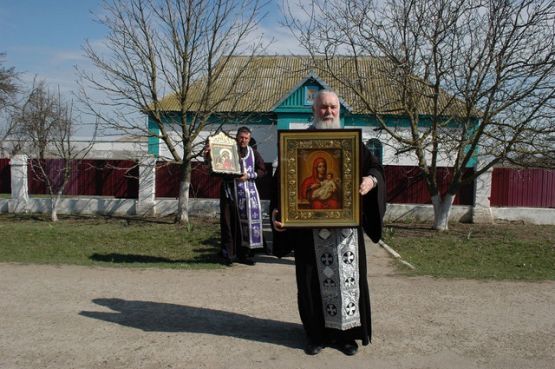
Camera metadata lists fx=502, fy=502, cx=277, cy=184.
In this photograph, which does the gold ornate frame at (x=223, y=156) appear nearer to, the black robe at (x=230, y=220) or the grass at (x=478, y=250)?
the black robe at (x=230, y=220)

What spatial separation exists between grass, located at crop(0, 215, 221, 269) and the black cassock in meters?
3.28

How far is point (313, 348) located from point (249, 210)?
3.85 meters

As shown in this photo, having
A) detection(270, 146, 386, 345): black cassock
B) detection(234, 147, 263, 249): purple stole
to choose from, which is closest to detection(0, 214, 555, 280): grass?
detection(234, 147, 263, 249): purple stole

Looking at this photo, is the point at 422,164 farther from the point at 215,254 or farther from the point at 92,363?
the point at 92,363

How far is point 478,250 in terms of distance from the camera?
9.91 metres

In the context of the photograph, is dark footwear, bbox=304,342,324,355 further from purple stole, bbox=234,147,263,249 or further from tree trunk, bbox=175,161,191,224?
tree trunk, bbox=175,161,191,224

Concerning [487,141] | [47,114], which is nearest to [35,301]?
[487,141]

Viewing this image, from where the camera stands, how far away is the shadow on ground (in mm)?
4289

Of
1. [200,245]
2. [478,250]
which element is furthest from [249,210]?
[478,250]

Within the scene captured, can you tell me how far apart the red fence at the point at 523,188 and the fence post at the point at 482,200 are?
0.97m

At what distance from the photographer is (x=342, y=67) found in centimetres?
1270

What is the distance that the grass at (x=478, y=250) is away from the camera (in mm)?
7355

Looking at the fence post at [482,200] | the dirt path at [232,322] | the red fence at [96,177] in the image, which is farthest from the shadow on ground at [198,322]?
the fence post at [482,200]

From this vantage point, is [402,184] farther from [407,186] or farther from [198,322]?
[198,322]
